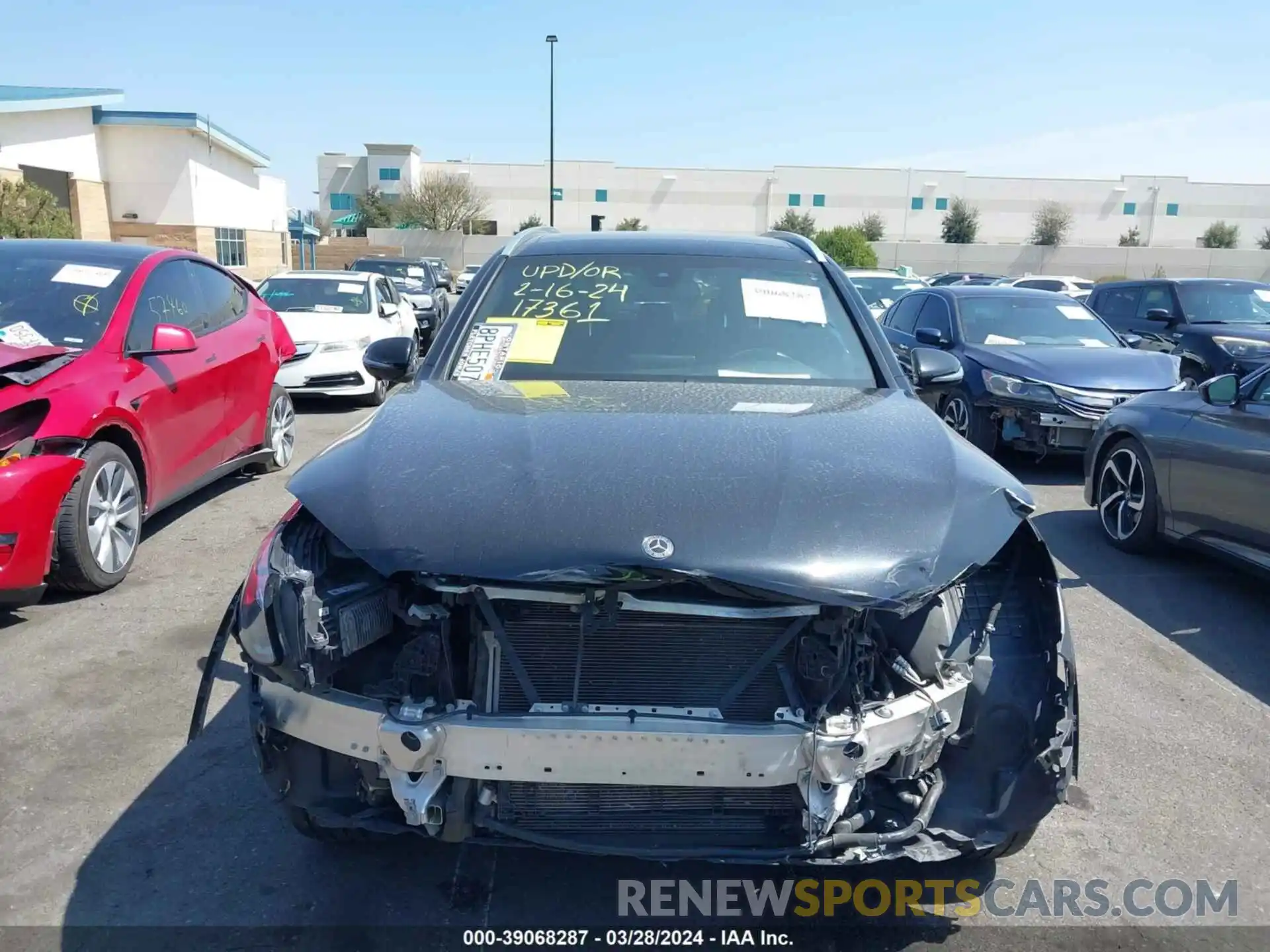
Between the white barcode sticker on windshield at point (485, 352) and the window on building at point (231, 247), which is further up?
the white barcode sticker on windshield at point (485, 352)

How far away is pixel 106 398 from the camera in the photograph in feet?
15.9

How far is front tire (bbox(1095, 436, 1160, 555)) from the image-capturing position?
19.5ft

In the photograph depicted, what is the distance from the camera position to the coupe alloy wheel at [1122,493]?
20.0ft

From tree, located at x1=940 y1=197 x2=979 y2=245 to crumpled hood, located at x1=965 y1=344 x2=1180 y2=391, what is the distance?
62035mm

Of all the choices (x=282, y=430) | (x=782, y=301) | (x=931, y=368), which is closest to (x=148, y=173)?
(x=282, y=430)

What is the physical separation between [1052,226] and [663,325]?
2870 inches

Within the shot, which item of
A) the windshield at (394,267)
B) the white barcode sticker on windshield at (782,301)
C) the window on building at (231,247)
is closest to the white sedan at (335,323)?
the white barcode sticker on windshield at (782,301)

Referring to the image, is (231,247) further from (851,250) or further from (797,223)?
(797,223)

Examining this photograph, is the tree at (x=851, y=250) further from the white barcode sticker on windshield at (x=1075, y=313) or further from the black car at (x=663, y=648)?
the black car at (x=663, y=648)

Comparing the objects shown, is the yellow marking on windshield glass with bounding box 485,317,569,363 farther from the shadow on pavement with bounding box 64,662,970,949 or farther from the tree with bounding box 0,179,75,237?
the tree with bounding box 0,179,75,237

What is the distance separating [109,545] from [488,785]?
3.56m

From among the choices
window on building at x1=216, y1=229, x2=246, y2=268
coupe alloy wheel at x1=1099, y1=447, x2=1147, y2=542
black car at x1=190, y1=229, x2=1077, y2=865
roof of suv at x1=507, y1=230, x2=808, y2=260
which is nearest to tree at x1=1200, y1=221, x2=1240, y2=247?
window on building at x1=216, y1=229, x2=246, y2=268

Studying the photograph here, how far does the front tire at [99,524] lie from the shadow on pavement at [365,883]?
1.97 meters

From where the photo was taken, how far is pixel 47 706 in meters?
3.77
